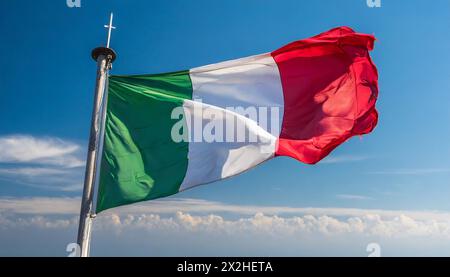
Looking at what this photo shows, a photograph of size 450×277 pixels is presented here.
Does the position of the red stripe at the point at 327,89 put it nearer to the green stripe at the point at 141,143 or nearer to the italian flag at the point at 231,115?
the italian flag at the point at 231,115

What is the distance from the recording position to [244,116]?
419 inches

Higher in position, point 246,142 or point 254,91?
point 254,91

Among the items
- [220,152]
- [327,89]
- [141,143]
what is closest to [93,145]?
[141,143]

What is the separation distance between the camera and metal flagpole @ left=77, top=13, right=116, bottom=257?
8648mm

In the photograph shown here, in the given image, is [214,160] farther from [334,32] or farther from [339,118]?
[334,32]

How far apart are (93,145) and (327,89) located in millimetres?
6332

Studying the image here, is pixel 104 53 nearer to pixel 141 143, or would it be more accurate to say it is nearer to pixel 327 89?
pixel 141 143

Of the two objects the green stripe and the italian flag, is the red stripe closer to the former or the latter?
the italian flag

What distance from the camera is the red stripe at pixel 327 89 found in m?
10.5

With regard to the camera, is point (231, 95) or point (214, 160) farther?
point (231, 95)

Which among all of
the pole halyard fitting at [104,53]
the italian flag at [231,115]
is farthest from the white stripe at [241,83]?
the pole halyard fitting at [104,53]
